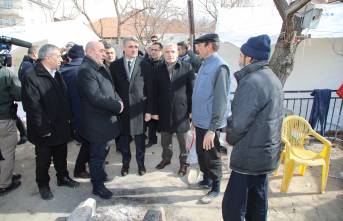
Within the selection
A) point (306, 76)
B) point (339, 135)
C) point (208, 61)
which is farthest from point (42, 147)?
point (306, 76)

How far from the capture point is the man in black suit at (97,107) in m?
3.35

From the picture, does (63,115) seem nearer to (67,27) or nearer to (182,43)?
(182,43)

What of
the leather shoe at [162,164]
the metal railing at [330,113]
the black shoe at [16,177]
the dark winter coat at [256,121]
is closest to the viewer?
the dark winter coat at [256,121]

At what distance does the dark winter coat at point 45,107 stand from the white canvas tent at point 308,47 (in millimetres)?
4545

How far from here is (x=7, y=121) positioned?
147 inches

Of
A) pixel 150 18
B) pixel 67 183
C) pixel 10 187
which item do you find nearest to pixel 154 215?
pixel 67 183

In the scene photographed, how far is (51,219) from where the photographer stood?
338 centimetres

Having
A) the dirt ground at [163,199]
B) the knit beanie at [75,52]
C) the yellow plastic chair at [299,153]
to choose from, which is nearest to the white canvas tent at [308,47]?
the yellow plastic chair at [299,153]

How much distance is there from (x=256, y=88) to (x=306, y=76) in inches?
229

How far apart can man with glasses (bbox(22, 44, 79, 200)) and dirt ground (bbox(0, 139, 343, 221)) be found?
0.30 metres

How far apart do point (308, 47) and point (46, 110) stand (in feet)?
20.8

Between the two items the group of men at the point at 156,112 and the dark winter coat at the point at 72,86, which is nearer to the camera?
the group of men at the point at 156,112

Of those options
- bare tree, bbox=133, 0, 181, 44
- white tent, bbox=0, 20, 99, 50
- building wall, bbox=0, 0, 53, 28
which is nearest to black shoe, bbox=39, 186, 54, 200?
white tent, bbox=0, 20, 99, 50

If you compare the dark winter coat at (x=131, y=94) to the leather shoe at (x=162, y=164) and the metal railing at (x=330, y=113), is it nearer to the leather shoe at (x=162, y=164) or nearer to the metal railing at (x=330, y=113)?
the leather shoe at (x=162, y=164)
